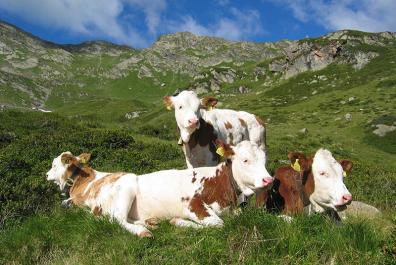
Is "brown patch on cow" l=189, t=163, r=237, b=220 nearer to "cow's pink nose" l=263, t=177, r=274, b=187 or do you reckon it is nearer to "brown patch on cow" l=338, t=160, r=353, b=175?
"cow's pink nose" l=263, t=177, r=274, b=187

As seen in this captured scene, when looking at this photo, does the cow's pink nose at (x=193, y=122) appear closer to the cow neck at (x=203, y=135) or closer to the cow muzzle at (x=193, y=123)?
the cow muzzle at (x=193, y=123)

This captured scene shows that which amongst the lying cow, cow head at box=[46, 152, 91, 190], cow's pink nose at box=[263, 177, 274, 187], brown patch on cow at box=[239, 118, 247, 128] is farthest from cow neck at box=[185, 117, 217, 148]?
cow's pink nose at box=[263, 177, 274, 187]

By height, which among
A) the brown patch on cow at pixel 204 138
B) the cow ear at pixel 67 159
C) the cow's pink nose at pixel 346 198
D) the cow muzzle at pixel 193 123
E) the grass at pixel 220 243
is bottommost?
the grass at pixel 220 243

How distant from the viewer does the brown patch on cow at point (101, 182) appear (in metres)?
9.89

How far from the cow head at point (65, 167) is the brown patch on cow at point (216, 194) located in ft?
12.6

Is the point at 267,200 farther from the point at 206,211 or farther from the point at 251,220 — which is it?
the point at 251,220

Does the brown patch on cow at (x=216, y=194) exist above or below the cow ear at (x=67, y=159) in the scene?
below

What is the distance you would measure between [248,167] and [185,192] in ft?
4.43

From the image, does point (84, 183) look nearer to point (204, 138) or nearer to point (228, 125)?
point (204, 138)

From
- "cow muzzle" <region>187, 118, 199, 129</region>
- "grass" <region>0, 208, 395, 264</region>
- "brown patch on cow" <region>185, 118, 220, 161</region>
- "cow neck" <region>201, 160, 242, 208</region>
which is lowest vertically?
"grass" <region>0, 208, 395, 264</region>

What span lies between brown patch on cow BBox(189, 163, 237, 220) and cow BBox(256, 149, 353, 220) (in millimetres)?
758

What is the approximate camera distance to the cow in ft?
28.2

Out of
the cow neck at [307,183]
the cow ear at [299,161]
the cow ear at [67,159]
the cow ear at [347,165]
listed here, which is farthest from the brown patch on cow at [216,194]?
the cow ear at [67,159]

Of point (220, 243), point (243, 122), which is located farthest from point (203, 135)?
point (220, 243)
